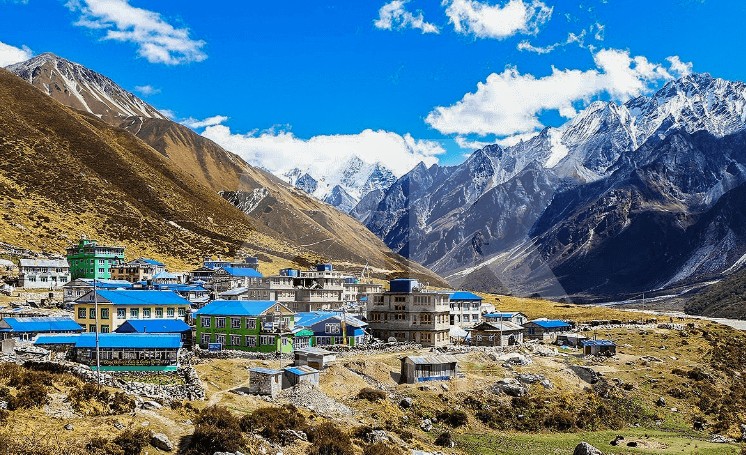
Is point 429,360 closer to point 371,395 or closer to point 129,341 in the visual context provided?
point 371,395

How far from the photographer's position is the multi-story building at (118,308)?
7912cm

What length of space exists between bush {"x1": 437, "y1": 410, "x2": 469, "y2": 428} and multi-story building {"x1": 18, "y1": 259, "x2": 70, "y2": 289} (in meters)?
88.8

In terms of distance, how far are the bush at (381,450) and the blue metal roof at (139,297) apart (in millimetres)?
43049

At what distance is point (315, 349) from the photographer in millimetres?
71812

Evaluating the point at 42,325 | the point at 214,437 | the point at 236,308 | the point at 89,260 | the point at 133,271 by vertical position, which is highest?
the point at 89,260

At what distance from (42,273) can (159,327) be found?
2466 inches

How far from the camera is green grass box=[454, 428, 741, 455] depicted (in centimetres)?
5956

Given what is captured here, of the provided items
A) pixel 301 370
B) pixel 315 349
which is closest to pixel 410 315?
pixel 315 349

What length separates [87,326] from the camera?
3095 inches

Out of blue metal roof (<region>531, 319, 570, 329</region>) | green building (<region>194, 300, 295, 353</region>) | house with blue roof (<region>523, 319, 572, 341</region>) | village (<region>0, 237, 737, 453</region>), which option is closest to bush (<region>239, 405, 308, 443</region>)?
village (<region>0, 237, 737, 453</region>)

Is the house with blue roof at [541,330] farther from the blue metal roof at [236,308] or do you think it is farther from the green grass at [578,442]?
the blue metal roof at [236,308]

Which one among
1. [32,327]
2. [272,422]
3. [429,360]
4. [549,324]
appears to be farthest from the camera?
[549,324]

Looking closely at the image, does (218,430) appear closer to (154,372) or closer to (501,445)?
(154,372)

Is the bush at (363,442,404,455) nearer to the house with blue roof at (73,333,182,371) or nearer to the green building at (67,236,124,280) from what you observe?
the house with blue roof at (73,333,182,371)
